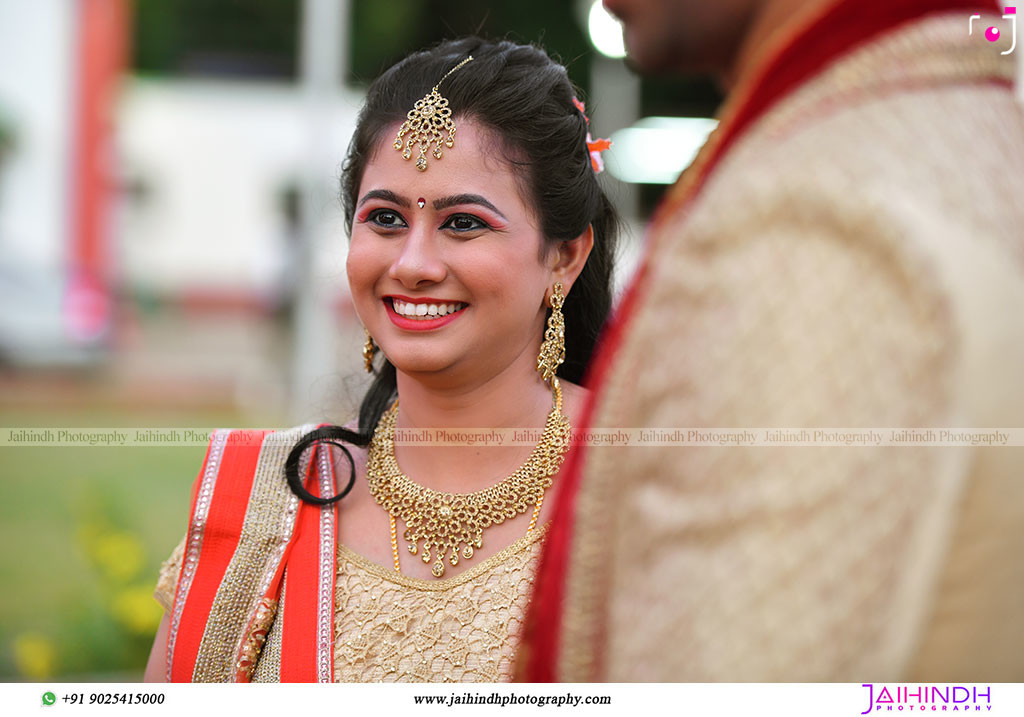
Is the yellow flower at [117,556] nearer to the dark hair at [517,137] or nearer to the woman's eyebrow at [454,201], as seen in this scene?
the dark hair at [517,137]

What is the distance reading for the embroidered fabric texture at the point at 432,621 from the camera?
4.15ft

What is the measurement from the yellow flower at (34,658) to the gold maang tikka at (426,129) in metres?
1.70

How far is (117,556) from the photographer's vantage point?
2730 millimetres

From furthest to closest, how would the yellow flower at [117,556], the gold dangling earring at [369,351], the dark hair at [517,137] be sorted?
the yellow flower at [117,556]
the gold dangling earring at [369,351]
the dark hair at [517,137]

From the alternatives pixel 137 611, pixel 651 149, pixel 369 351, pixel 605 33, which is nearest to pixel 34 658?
pixel 137 611

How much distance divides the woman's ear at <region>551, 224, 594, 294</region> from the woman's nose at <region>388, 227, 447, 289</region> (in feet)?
0.77

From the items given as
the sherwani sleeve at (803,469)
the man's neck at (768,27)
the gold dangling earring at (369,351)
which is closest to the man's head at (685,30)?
the man's neck at (768,27)

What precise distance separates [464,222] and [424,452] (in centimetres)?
34

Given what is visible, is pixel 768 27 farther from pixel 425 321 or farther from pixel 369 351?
pixel 369 351

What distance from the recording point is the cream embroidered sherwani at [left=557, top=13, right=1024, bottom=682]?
0.46 meters

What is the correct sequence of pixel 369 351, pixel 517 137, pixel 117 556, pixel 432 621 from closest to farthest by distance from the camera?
1. pixel 432 621
2. pixel 517 137
3. pixel 369 351
4. pixel 117 556

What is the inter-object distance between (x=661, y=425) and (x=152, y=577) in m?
2.60
